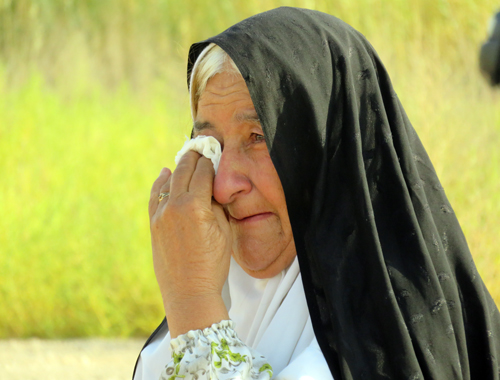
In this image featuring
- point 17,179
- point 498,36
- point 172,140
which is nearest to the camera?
point 498,36

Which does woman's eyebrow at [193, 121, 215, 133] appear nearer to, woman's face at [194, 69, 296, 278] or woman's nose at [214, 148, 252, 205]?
woman's face at [194, 69, 296, 278]

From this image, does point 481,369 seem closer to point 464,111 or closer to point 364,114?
point 364,114

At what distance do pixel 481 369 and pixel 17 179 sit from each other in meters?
5.84

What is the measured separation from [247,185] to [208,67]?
471 millimetres

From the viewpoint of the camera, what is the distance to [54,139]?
675 cm

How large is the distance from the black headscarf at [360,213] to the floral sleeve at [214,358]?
7.8 inches

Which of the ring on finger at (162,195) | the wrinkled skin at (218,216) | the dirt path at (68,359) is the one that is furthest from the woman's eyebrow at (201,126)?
the dirt path at (68,359)

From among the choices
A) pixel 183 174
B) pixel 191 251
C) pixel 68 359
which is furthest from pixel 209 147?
pixel 68 359

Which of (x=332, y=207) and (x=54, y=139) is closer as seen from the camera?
(x=332, y=207)

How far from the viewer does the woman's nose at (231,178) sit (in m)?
1.74

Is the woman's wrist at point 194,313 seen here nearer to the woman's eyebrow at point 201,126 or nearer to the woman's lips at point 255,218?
the woman's lips at point 255,218

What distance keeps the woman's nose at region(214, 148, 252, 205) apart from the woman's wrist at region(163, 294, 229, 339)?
0.34 m

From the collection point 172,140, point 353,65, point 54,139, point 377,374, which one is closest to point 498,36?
point 353,65

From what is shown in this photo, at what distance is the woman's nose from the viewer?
1743 millimetres
